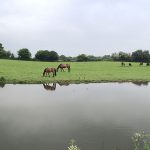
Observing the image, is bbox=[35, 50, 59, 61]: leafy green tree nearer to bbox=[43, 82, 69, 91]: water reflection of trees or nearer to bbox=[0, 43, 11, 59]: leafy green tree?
bbox=[0, 43, 11, 59]: leafy green tree

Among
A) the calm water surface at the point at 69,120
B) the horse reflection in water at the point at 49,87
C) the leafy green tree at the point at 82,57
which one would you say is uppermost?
the leafy green tree at the point at 82,57

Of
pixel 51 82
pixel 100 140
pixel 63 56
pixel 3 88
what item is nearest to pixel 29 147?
pixel 100 140

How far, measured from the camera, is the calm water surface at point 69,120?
1542 cm

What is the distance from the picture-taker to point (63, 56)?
12244 centimetres

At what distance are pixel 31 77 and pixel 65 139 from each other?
90.8 feet

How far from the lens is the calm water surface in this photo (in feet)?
50.6

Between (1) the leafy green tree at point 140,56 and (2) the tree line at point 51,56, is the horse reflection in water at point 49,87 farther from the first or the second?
(1) the leafy green tree at point 140,56

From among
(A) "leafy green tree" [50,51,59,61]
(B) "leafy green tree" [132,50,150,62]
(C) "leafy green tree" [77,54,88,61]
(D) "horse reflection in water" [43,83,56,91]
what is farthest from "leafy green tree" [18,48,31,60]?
(D) "horse reflection in water" [43,83,56,91]

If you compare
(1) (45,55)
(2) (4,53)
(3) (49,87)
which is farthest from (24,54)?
(3) (49,87)

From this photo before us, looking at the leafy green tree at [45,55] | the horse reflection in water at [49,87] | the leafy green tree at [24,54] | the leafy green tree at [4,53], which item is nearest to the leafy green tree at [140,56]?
the leafy green tree at [45,55]

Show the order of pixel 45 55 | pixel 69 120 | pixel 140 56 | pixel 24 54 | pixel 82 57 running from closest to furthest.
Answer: pixel 69 120
pixel 140 56
pixel 45 55
pixel 24 54
pixel 82 57

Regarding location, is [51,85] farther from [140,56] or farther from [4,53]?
[4,53]

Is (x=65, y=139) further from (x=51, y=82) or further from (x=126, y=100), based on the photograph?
(x=51, y=82)

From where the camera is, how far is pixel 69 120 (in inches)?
794
